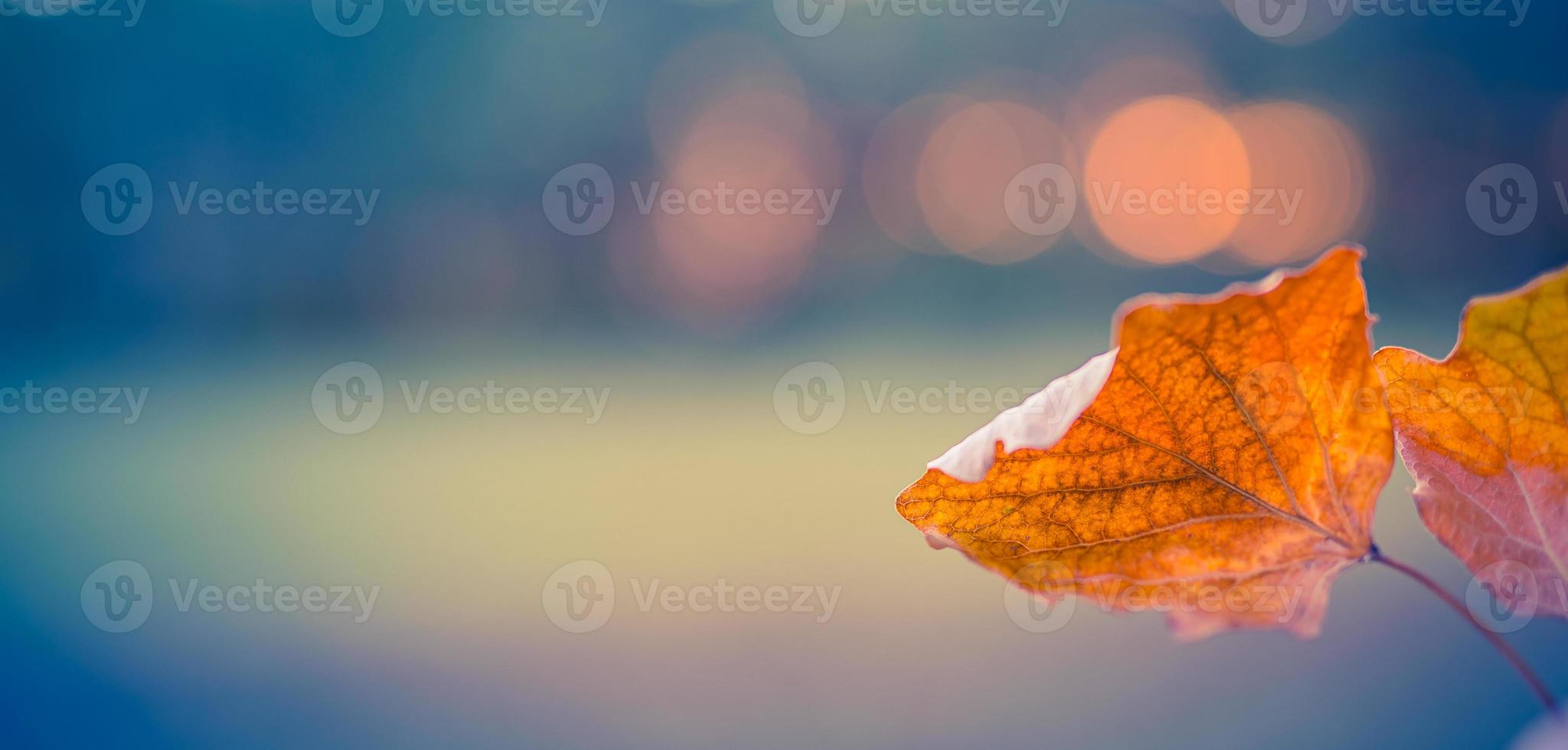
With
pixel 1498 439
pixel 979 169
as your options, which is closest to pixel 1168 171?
pixel 979 169

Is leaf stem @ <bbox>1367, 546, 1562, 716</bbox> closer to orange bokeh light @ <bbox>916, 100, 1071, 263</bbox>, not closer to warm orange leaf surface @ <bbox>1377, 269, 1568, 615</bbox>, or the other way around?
warm orange leaf surface @ <bbox>1377, 269, 1568, 615</bbox>

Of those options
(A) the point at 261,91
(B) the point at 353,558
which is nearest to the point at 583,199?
(A) the point at 261,91

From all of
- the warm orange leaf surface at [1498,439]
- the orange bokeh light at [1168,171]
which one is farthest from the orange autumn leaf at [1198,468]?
the orange bokeh light at [1168,171]

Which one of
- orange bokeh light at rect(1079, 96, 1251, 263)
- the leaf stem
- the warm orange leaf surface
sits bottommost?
the leaf stem

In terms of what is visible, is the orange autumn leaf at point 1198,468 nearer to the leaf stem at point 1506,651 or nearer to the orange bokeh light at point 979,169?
the leaf stem at point 1506,651

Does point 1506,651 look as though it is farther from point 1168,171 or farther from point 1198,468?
point 1168,171

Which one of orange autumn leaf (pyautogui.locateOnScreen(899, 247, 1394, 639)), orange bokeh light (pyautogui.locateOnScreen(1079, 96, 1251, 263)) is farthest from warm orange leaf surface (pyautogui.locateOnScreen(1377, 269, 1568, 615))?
orange bokeh light (pyautogui.locateOnScreen(1079, 96, 1251, 263))

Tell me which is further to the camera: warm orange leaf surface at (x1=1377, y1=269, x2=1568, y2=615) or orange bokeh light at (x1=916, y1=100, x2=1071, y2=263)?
orange bokeh light at (x1=916, y1=100, x2=1071, y2=263)
